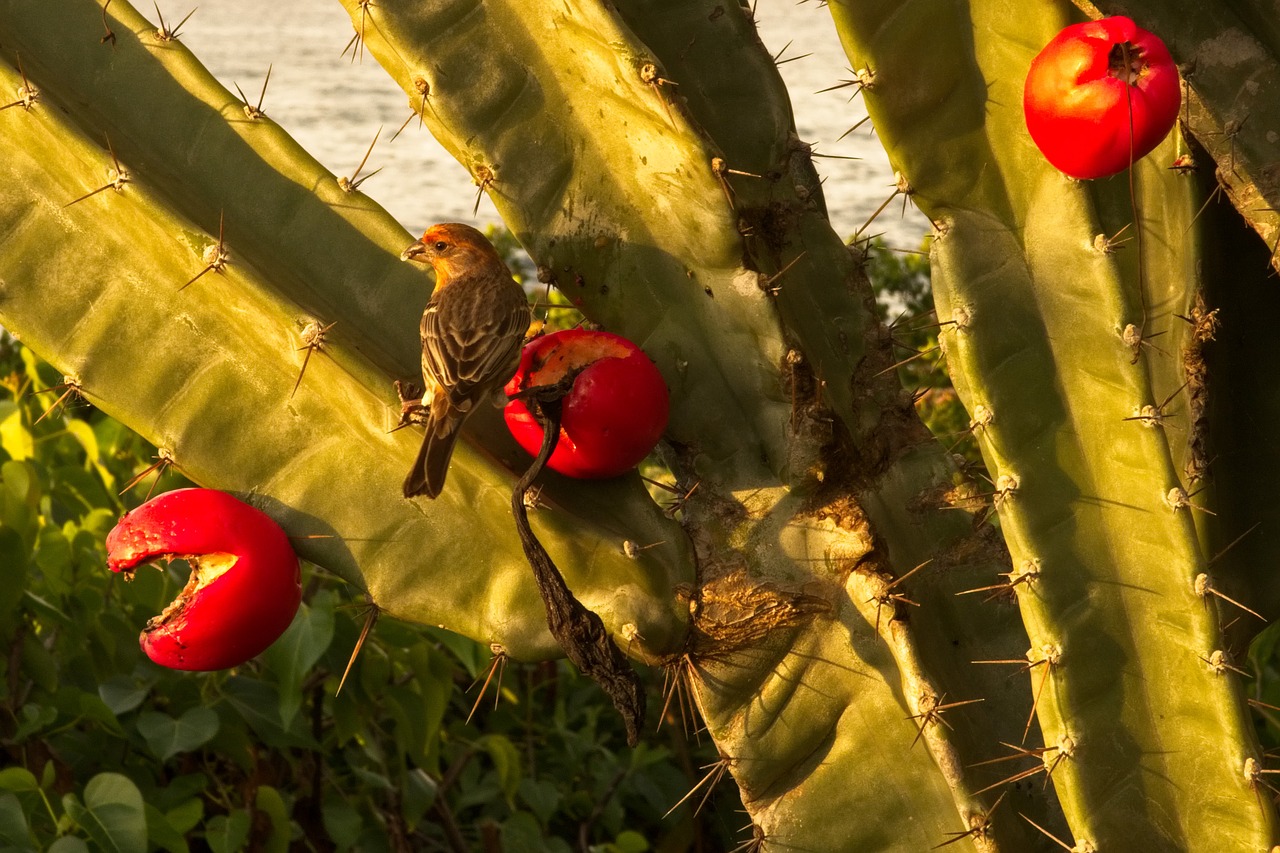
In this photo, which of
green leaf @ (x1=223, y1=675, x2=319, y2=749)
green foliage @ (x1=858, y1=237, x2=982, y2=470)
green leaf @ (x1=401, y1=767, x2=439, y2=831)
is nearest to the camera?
green leaf @ (x1=223, y1=675, x2=319, y2=749)

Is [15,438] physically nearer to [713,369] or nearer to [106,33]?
[106,33]

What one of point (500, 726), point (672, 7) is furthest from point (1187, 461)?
point (500, 726)

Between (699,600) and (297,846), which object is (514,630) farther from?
(297,846)

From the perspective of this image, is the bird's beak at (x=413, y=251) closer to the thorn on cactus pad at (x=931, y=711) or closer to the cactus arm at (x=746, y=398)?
the cactus arm at (x=746, y=398)

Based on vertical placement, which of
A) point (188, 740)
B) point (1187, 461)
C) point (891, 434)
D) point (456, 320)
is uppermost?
point (456, 320)

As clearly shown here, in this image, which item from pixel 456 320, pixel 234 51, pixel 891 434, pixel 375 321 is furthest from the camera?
pixel 234 51

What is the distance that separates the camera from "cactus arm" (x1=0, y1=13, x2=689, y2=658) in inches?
75.0

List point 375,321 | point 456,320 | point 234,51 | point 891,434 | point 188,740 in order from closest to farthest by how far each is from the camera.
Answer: point 456,320 < point 375,321 < point 891,434 < point 188,740 < point 234,51

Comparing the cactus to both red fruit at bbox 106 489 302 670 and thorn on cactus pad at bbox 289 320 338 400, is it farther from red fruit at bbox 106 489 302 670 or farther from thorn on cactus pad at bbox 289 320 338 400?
red fruit at bbox 106 489 302 670

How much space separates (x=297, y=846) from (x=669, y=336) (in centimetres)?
160

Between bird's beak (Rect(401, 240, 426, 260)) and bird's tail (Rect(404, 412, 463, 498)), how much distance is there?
31 centimetres

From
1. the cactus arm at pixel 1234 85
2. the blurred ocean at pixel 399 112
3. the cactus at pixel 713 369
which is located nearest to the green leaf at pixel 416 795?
the cactus at pixel 713 369

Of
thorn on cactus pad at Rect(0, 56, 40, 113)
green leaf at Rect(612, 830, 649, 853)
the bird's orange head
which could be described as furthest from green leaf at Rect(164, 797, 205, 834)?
thorn on cactus pad at Rect(0, 56, 40, 113)

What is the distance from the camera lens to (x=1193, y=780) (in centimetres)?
194
